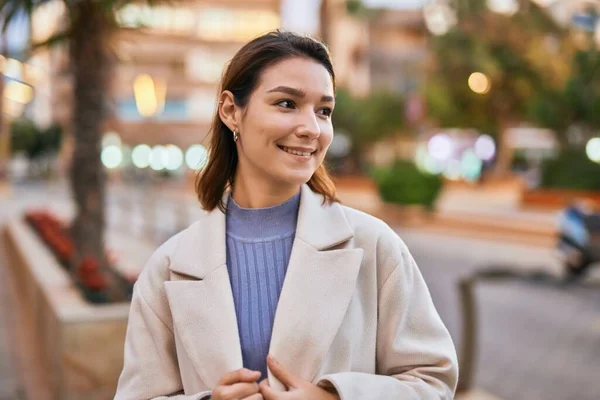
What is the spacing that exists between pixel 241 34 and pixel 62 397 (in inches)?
2855

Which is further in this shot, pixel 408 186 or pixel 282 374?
pixel 408 186

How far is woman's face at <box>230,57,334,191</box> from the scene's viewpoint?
71.9 inches

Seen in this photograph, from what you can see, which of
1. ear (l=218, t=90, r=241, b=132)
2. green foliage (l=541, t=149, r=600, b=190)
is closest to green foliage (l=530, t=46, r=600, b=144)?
green foliage (l=541, t=149, r=600, b=190)

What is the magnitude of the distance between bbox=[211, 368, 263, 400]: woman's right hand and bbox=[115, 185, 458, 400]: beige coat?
55mm

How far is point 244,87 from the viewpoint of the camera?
1895 mm

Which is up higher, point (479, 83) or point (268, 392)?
point (479, 83)

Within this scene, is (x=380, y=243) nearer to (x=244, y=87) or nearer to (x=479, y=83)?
(x=244, y=87)

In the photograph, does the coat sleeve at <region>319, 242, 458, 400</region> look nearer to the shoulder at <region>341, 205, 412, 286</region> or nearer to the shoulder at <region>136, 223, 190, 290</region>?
the shoulder at <region>341, 205, 412, 286</region>

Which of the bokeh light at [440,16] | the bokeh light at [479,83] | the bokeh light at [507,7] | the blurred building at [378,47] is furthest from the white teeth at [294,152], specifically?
the blurred building at [378,47]

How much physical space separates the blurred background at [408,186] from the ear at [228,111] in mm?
259

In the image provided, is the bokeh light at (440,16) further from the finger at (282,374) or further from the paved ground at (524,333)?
the finger at (282,374)

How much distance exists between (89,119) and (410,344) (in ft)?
21.3

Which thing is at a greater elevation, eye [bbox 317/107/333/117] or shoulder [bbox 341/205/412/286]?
eye [bbox 317/107/333/117]

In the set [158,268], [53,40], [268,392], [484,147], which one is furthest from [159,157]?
[268,392]
